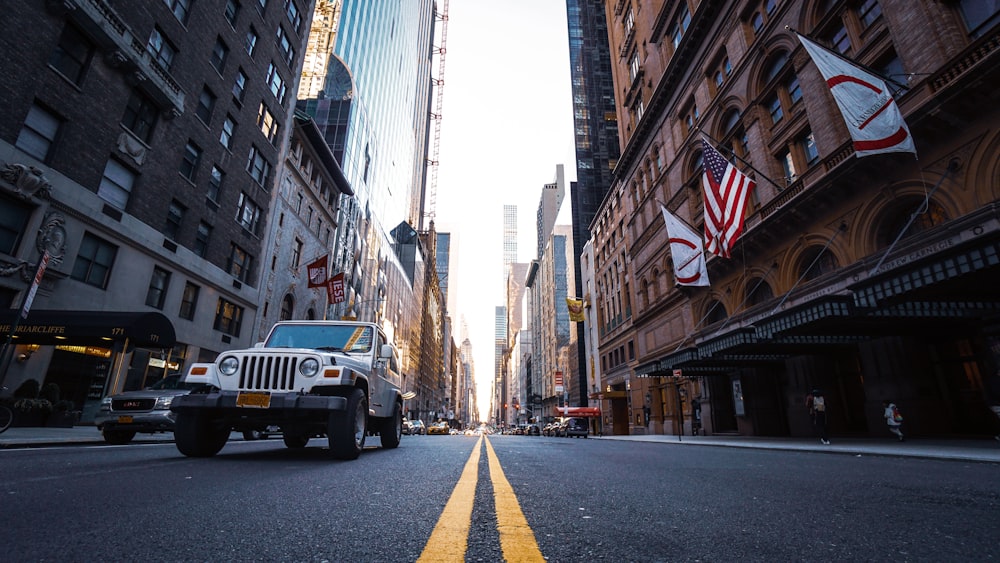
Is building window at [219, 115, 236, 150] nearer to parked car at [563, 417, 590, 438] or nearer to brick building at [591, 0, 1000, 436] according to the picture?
brick building at [591, 0, 1000, 436]

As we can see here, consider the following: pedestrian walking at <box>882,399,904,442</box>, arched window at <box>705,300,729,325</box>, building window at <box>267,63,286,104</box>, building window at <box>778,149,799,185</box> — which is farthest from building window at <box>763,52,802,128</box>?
building window at <box>267,63,286,104</box>

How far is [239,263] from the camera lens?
2748 cm

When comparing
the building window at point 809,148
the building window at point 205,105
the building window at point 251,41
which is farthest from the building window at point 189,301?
the building window at point 809,148

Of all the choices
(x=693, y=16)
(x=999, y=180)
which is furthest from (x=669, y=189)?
(x=999, y=180)

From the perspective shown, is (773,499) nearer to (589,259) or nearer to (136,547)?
(136,547)

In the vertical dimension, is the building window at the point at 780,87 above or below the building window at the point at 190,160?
above

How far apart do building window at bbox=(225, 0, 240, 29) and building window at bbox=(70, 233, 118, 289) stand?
15.2 m

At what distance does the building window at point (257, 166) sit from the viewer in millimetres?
28200

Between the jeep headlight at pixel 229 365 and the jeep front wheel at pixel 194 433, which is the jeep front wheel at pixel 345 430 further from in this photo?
the jeep front wheel at pixel 194 433

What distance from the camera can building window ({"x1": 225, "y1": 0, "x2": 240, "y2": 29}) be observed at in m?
25.4

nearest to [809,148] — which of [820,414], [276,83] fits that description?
[820,414]

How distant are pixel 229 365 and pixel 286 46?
33765mm

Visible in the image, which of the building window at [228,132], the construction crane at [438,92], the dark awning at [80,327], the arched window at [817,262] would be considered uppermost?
the construction crane at [438,92]

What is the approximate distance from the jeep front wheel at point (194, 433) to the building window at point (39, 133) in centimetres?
1520
